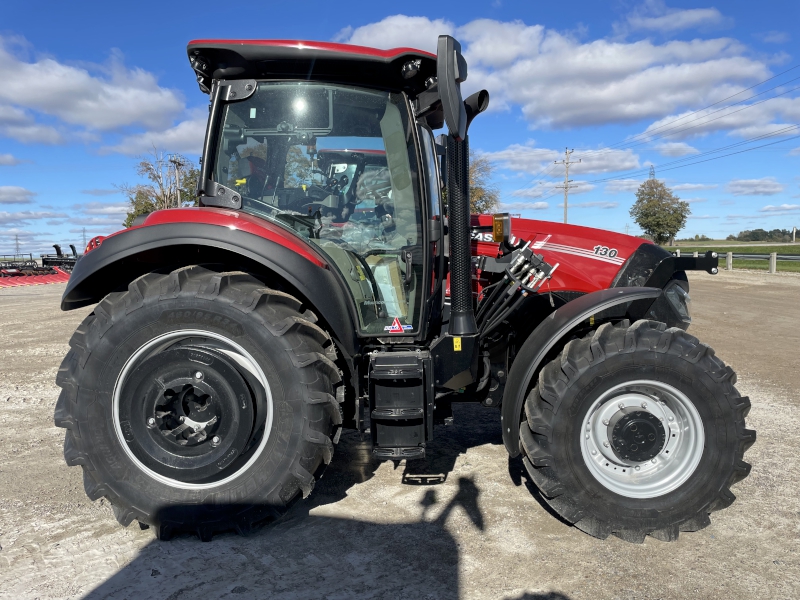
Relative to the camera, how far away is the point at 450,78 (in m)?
2.42

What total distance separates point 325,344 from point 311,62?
1489mm

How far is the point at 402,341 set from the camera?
320 centimetres

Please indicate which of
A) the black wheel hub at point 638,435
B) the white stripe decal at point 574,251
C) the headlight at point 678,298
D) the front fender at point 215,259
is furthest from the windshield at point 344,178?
the headlight at point 678,298

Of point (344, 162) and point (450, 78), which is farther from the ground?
point (450, 78)

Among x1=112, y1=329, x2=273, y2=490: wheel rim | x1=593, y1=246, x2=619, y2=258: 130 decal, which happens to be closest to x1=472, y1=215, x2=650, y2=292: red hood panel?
x1=593, y1=246, x2=619, y2=258: 130 decal

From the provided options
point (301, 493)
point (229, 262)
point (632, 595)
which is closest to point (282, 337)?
point (229, 262)

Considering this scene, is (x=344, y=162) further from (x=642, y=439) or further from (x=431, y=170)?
(x=642, y=439)

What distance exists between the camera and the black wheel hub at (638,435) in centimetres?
288

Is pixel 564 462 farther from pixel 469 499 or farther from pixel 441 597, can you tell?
pixel 441 597

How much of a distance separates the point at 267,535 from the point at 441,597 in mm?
992

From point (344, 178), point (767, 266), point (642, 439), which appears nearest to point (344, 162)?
point (344, 178)

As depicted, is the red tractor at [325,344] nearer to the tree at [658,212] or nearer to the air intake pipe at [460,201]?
the air intake pipe at [460,201]

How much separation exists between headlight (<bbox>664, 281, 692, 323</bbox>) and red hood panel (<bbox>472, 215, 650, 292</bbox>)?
1.06 feet

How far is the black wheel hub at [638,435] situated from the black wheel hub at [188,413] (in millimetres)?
1860
